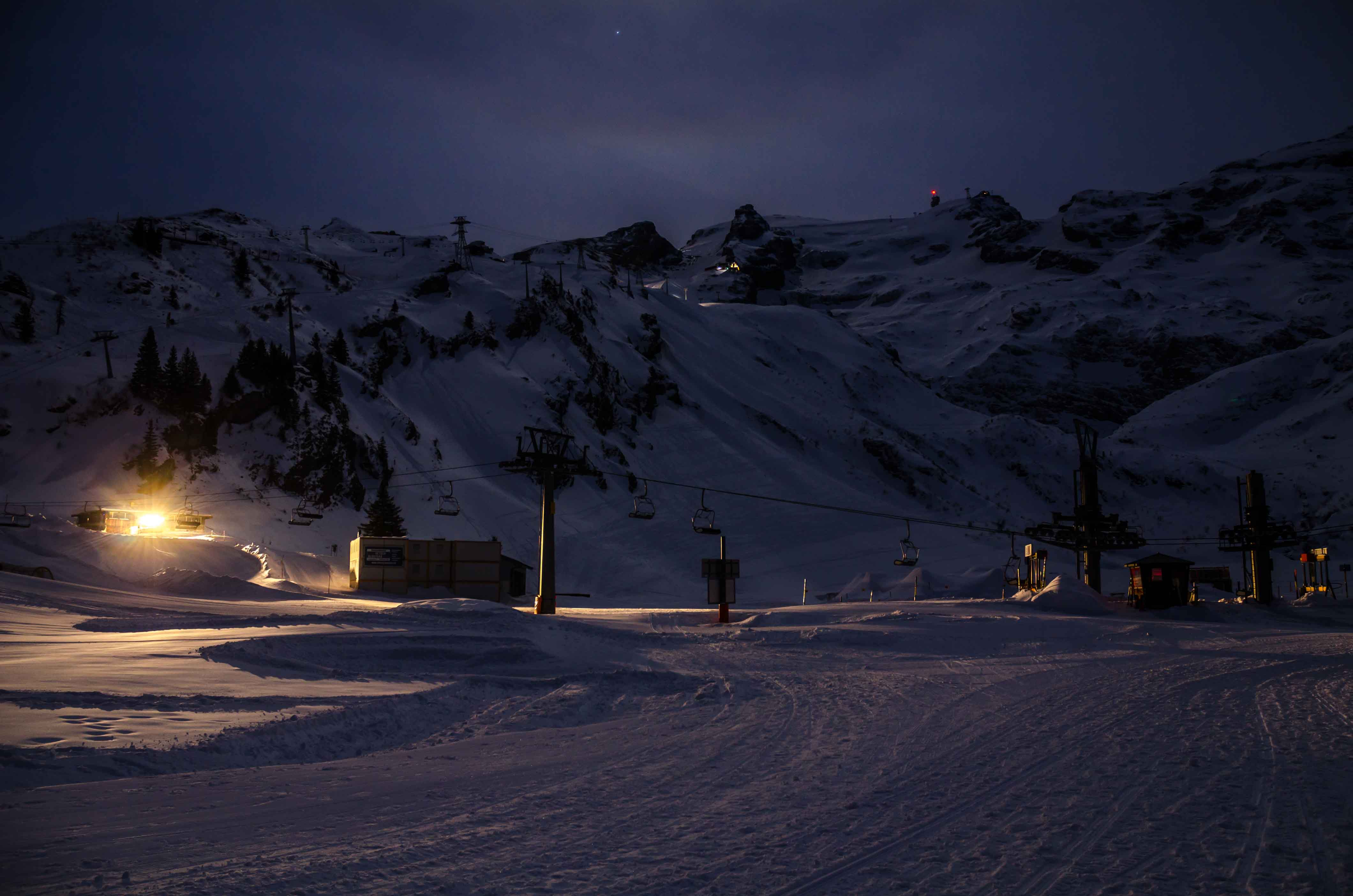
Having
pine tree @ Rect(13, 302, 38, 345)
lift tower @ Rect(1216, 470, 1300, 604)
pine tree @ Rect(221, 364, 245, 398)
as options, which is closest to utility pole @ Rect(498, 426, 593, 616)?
pine tree @ Rect(221, 364, 245, 398)

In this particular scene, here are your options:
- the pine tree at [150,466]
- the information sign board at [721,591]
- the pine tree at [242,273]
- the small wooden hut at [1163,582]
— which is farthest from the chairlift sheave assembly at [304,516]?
the small wooden hut at [1163,582]

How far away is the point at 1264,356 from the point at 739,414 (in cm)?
7376

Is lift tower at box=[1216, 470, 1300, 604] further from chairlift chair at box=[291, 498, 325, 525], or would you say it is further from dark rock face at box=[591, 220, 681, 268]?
dark rock face at box=[591, 220, 681, 268]

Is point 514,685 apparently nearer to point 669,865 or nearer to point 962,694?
point 962,694

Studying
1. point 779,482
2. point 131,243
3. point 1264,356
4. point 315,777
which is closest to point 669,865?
point 315,777

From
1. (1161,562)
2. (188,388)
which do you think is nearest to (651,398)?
(188,388)

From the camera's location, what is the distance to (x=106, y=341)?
53375 millimetres

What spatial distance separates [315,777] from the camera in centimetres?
776

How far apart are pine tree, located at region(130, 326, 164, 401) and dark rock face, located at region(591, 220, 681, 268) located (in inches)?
5095

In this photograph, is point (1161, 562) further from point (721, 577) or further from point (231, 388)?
point (231, 388)

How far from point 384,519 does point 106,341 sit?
70.0 feet

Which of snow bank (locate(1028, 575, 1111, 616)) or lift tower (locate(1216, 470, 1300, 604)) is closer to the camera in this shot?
snow bank (locate(1028, 575, 1111, 616))

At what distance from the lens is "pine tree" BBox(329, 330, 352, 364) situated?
66.9 metres

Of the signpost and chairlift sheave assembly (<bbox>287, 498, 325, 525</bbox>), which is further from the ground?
chairlift sheave assembly (<bbox>287, 498, 325, 525</bbox>)
